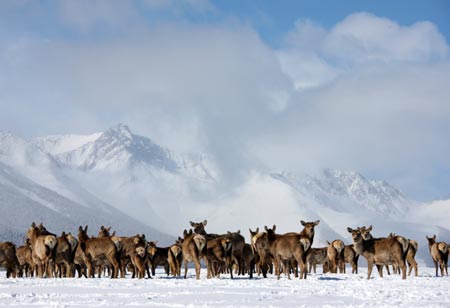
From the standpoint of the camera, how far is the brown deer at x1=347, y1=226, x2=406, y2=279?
33.7 meters

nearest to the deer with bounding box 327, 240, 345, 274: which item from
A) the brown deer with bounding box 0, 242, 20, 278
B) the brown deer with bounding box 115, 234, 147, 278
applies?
the brown deer with bounding box 115, 234, 147, 278

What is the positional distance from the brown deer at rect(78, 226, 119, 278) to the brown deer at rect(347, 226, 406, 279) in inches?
473

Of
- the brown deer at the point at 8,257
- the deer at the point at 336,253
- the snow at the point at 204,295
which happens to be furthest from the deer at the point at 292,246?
the brown deer at the point at 8,257

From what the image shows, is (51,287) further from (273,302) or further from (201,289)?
(273,302)

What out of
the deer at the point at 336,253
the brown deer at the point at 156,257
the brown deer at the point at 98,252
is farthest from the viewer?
the deer at the point at 336,253

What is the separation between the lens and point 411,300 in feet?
61.6

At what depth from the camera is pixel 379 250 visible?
113ft

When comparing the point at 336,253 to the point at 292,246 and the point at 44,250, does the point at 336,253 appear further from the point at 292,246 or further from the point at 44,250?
the point at 44,250

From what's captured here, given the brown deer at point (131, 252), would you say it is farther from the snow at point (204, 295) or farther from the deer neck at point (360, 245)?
the deer neck at point (360, 245)

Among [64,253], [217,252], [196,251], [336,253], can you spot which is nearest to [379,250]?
[336,253]

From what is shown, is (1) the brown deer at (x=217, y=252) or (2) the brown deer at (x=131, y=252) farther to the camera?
(2) the brown deer at (x=131, y=252)

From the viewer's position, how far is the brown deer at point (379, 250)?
33.7m

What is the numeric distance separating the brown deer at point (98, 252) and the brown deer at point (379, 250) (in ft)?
39.4

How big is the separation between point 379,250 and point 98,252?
13995mm
